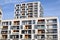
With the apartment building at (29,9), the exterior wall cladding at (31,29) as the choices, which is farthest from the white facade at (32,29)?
the apartment building at (29,9)

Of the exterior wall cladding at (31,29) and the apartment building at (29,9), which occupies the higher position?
the apartment building at (29,9)

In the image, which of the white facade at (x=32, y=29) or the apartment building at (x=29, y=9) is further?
the apartment building at (x=29, y=9)

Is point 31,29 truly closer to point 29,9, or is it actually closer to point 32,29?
point 32,29

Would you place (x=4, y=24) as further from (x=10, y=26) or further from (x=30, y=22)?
(x=30, y=22)

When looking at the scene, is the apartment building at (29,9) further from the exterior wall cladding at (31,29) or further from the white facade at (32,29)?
the white facade at (32,29)

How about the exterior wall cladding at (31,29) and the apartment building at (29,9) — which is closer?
the exterior wall cladding at (31,29)

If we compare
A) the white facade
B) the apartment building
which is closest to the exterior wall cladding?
the white facade

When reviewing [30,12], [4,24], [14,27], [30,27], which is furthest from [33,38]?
[30,12]

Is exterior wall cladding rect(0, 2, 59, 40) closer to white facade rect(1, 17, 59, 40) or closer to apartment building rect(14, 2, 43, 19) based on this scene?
white facade rect(1, 17, 59, 40)

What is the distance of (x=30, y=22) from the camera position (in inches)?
3760

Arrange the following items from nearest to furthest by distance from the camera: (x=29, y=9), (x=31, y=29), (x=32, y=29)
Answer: (x=32, y=29) < (x=31, y=29) < (x=29, y=9)

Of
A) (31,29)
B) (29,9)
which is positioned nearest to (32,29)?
(31,29)

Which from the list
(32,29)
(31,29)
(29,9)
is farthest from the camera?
(29,9)

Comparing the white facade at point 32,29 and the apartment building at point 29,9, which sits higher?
the apartment building at point 29,9
